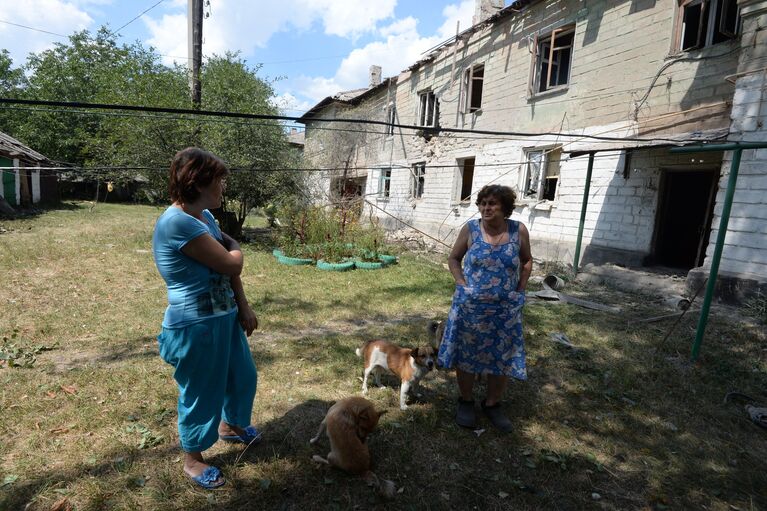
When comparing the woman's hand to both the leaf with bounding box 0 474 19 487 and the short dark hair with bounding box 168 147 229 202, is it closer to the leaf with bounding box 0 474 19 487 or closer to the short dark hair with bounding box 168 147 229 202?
the short dark hair with bounding box 168 147 229 202

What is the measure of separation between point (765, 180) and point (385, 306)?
606 cm

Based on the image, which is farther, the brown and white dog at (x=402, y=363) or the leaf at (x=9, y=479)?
the brown and white dog at (x=402, y=363)

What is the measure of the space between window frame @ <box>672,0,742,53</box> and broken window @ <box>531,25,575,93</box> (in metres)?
2.53

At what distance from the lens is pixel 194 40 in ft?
30.0

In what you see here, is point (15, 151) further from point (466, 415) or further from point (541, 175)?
point (466, 415)

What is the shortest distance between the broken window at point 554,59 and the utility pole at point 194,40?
8485mm

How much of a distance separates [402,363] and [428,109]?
14.8m

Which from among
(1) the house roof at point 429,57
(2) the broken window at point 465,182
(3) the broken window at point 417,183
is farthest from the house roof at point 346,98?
(2) the broken window at point 465,182

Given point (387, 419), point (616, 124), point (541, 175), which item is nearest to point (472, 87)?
point (541, 175)

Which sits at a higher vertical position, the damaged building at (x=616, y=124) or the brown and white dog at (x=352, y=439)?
the damaged building at (x=616, y=124)

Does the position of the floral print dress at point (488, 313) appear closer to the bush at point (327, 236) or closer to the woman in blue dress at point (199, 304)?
the woman in blue dress at point (199, 304)

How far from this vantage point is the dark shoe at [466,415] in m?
3.03

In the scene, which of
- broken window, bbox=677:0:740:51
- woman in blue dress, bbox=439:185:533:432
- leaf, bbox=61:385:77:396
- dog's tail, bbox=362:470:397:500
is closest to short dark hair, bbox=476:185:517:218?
woman in blue dress, bbox=439:185:533:432

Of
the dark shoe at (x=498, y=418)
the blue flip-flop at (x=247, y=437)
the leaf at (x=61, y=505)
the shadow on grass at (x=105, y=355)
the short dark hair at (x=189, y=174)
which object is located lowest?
the shadow on grass at (x=105, y=355)
